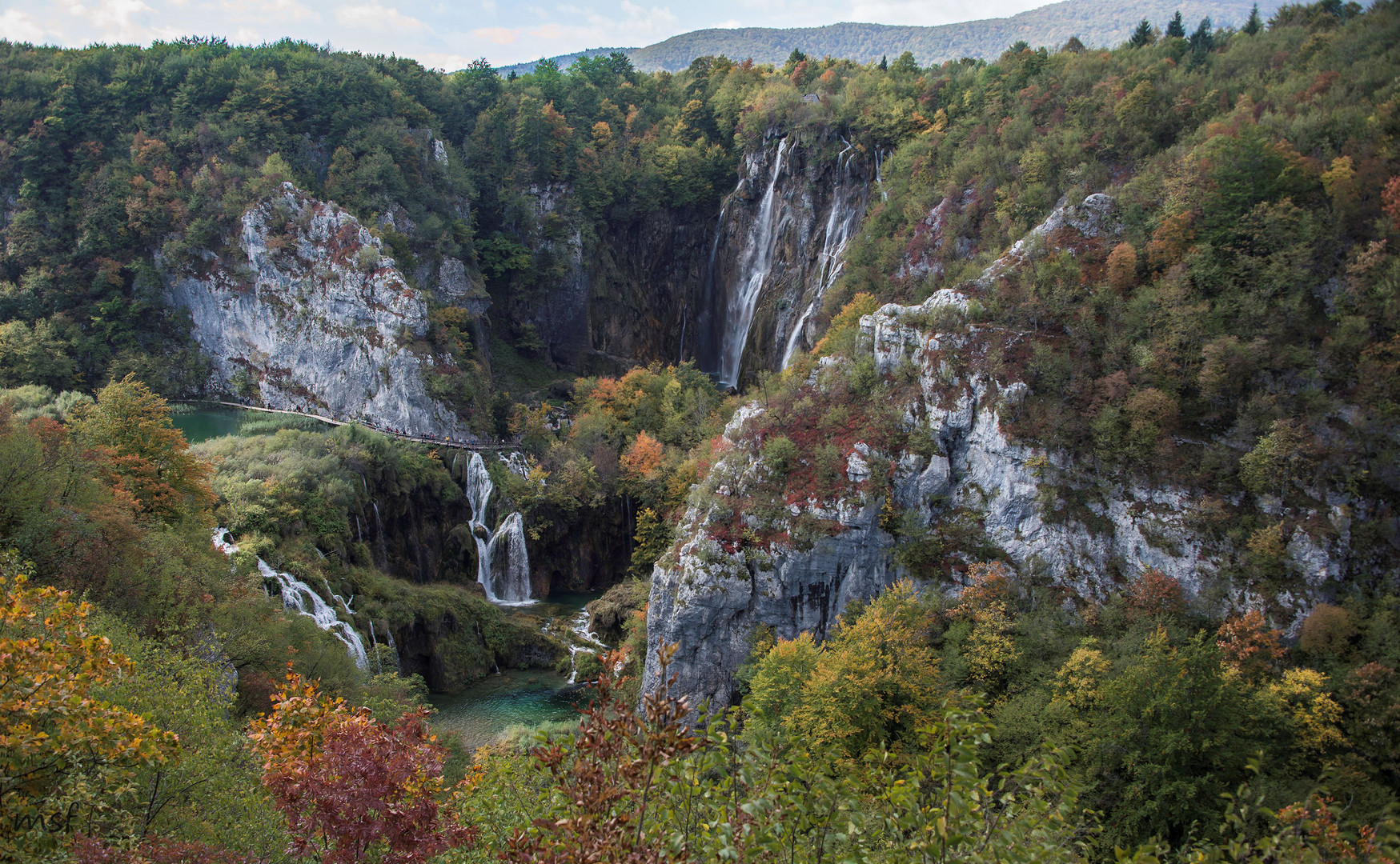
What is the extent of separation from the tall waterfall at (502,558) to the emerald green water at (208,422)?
15.7 meters

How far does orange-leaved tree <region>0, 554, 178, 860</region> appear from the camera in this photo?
20.0 ft

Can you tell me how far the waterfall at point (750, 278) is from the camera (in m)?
56.4

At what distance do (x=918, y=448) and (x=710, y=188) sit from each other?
4670cm

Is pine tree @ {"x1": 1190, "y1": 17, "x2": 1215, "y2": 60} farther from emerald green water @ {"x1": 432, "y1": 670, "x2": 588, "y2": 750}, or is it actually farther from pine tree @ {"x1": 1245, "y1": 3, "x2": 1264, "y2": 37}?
emerald green water @ {"x1": 432, "y1": 670, "x2": 588, "y2": 750}

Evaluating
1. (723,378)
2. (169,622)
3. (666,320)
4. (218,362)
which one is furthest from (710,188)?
(169,622)

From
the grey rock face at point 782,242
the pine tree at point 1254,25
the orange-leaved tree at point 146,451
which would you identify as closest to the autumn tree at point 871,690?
the orange-leaved tree at point 146,451

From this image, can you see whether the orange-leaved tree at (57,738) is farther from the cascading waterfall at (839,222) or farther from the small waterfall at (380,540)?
the cascading waterfall at (839,222)

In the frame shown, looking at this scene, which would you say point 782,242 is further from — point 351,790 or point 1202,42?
point 351,790

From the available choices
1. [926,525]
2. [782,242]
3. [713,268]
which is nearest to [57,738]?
[926,525]

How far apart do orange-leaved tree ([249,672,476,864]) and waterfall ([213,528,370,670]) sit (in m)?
16.1

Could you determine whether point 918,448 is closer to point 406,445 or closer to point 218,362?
point 406,445

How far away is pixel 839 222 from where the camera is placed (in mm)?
51844

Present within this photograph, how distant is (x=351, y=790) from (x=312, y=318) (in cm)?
4842

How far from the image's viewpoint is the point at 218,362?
51.6 m
